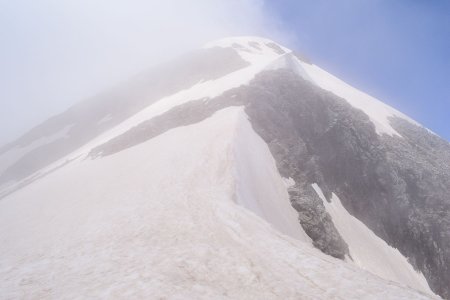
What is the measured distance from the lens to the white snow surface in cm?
805

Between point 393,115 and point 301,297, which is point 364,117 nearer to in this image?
point 393,115

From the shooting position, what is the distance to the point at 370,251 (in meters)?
26.8

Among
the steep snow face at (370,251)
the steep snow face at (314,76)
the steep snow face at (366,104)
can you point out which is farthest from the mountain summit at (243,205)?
the steep snow face at (314,76)

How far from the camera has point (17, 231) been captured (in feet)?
55.4

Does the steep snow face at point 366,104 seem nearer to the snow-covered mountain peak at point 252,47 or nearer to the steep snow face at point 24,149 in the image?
the snow-covered mountain peak at point 252,47

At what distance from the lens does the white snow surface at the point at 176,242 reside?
805 cm

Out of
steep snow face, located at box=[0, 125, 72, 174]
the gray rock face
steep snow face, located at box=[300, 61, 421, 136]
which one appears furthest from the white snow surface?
steep snow face, located at box=[0, 125, 72, 174]

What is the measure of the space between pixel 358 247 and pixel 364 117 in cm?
1494

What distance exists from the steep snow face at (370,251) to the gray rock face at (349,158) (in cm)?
103

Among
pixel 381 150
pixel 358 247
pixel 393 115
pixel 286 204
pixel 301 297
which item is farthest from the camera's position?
pixel 393 115

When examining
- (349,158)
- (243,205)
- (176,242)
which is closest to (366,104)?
(349,158)

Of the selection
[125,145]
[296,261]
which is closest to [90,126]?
[125,145]

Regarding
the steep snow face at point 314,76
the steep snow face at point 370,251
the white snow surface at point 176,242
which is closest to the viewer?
the white snow surface at point 176,242

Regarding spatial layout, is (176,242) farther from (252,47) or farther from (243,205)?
(252,47)
